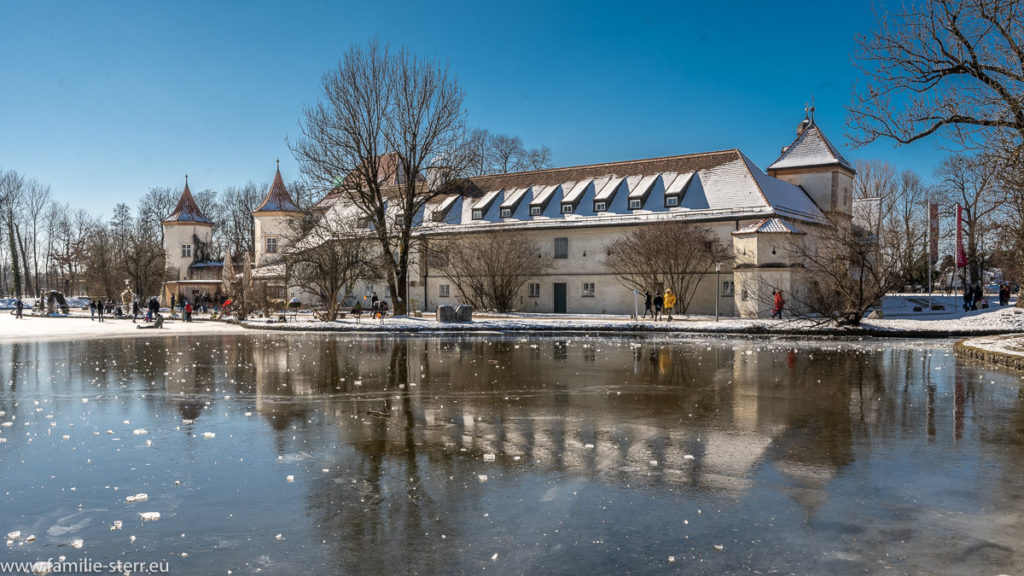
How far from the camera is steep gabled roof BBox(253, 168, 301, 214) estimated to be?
6731 centimetres

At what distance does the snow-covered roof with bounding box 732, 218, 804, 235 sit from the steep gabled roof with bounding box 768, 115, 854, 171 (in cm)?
1048

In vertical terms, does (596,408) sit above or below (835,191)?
below

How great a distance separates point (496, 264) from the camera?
150ft

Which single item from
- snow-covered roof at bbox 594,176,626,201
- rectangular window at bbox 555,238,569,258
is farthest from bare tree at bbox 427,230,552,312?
snow-covered roof at bbox 594,176,626,201

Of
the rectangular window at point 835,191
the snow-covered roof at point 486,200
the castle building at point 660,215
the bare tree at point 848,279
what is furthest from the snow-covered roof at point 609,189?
the bare tree at point 848,279

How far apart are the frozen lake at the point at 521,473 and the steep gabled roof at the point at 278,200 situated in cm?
5473

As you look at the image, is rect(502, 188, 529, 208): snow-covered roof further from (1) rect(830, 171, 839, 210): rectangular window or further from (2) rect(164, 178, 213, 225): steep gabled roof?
(2) rect(164, 178, 213, 225): steep gabled roof

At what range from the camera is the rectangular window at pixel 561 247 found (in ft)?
155

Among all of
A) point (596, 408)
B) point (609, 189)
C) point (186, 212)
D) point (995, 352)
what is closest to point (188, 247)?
point (186, 212)

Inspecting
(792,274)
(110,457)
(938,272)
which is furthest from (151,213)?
(110,457)

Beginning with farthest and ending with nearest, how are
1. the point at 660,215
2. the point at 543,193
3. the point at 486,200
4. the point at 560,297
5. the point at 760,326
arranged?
the point at 486,200
the point at 543,193
the point at 560,297
the point at 660,215
the point at 760,326

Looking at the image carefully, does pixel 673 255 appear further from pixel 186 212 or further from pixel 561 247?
pixel 186 212

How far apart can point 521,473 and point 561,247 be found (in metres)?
40.7

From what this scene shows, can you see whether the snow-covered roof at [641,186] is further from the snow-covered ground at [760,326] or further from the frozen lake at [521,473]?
the frozen lake at [521,473]
